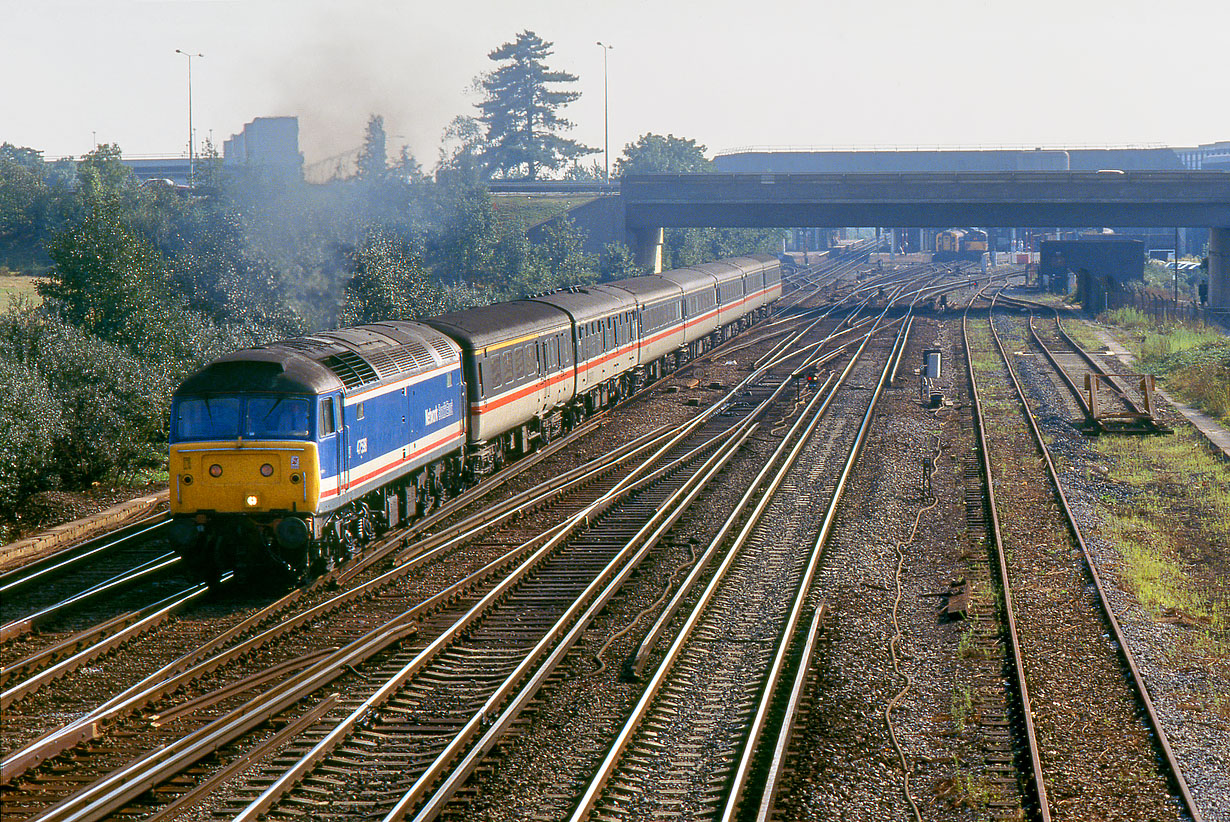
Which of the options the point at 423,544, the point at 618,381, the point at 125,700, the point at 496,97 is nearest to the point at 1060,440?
the point at 618,381

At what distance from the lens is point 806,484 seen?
80.3 feet

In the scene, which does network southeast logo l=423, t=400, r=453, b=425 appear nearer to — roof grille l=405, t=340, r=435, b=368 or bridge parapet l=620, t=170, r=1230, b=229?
roof grille l=405, t=340, r=435, b=368

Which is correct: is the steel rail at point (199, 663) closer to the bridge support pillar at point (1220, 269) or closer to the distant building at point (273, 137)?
the bridge support pillar at point (1220, 269)

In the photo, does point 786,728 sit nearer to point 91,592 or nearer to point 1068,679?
point 1068,679

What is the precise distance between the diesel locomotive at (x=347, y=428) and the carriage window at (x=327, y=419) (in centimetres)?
2

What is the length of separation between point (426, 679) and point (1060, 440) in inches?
823

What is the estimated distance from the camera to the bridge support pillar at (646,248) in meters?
75.9

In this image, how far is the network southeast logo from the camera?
20797mm

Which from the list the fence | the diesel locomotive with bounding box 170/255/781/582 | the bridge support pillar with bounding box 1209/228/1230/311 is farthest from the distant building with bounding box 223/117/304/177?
the diesel locomotive with bounding box 170/255/781/582

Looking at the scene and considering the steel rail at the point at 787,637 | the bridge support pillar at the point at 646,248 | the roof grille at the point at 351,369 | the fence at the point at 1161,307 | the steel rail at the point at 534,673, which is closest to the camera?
the steel rail at the point at 534,673

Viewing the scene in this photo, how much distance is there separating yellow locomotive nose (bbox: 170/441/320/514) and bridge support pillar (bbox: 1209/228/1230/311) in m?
63.6

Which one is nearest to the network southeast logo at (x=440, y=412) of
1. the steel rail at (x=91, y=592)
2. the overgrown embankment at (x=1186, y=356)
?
the steel rail at (x=91, y=592)

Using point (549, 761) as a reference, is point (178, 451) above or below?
above

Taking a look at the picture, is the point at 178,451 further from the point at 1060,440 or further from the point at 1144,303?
the point at 1144,303
